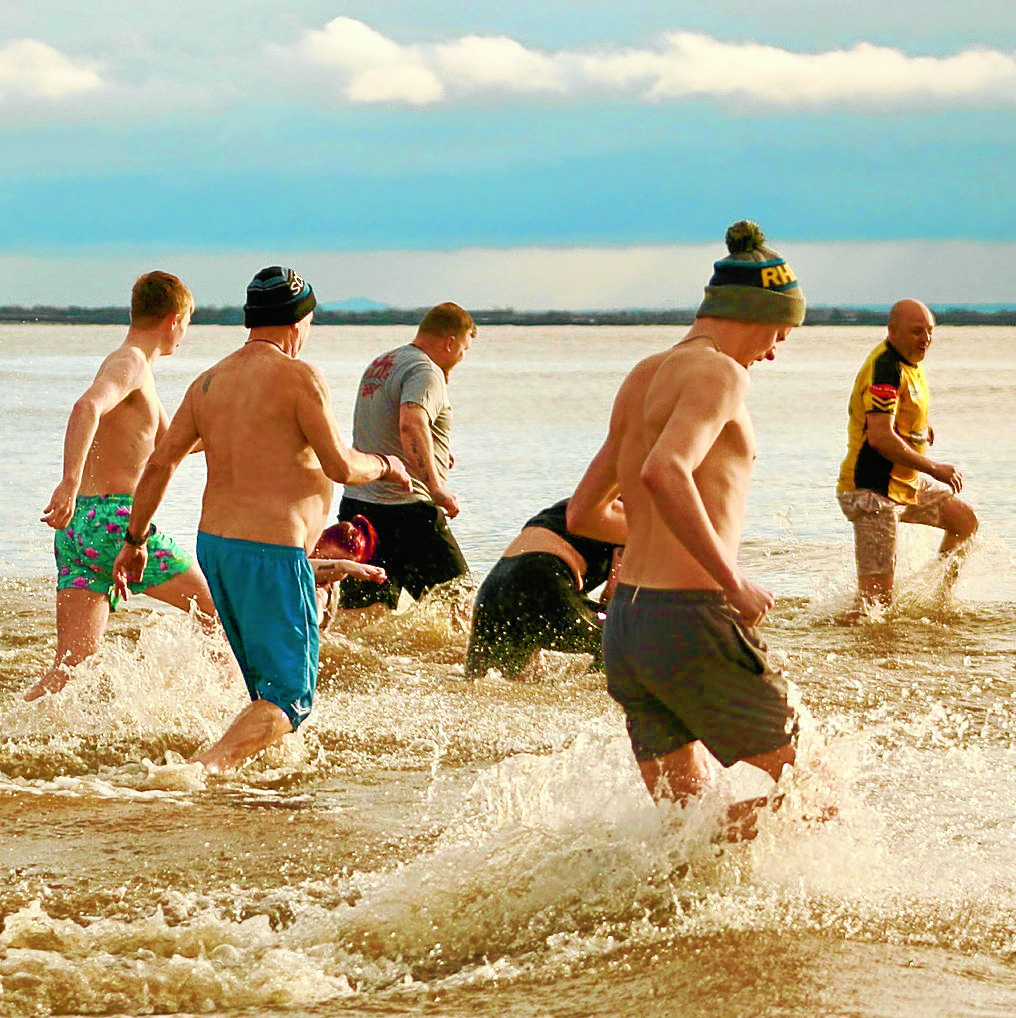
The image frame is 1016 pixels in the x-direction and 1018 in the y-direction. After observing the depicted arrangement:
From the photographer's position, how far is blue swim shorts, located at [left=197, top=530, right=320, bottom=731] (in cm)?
545

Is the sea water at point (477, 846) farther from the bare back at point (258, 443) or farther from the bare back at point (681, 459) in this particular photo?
the bare back at point (258, 443)

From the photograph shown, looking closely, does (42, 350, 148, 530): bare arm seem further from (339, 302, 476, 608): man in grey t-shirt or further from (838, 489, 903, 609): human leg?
(838, 489, 903, 609): human leg

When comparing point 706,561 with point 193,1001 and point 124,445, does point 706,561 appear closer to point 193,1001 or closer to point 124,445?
point 193,1001

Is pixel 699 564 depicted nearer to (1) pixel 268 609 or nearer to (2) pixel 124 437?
(1) pixel 268 609

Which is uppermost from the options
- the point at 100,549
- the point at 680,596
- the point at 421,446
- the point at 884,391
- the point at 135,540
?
the point at 884,391

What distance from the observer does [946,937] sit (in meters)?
4.25

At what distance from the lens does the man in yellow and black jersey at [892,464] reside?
923 centimetres

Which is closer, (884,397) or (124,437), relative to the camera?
(124,437)

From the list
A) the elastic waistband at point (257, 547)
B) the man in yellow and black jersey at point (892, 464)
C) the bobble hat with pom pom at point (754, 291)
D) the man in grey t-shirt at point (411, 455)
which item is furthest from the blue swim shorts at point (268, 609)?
the man in yellow and black jersey at point (892, 464)

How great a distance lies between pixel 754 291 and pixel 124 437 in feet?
10.6

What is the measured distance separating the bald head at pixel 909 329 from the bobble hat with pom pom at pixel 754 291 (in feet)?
16.9

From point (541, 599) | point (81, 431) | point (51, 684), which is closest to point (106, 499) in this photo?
point (81, 431)

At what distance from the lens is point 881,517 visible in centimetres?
947

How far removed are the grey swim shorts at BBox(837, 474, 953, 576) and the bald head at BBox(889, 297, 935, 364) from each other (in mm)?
872
